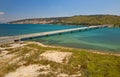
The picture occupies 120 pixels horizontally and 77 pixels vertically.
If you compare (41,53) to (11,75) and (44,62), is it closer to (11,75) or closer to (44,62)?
(44,62)

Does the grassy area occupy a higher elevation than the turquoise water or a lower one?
higher

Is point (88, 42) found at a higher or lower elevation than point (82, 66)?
lower

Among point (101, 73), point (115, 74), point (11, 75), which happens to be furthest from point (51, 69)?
point (115, 74)

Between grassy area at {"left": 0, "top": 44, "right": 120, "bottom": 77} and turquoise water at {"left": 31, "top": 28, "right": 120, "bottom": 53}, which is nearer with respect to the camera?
grassy area at {"left": 0, "top": 44, "right": 120, "bottom": 77}

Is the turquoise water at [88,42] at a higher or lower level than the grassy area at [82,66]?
lower

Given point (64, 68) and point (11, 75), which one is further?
point (64, 68)

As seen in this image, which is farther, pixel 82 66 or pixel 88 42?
pixel 88 42

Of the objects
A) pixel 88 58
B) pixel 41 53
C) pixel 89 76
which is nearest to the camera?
pixel 89 76

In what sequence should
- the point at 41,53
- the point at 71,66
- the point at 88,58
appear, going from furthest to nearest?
1. the point at 41,53
2. the point at 88,58
3. the point at 71,66

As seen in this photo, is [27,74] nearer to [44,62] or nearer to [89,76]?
[44,62]

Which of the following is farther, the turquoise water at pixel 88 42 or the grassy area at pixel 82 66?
the turquoise water at pixel 88 42
